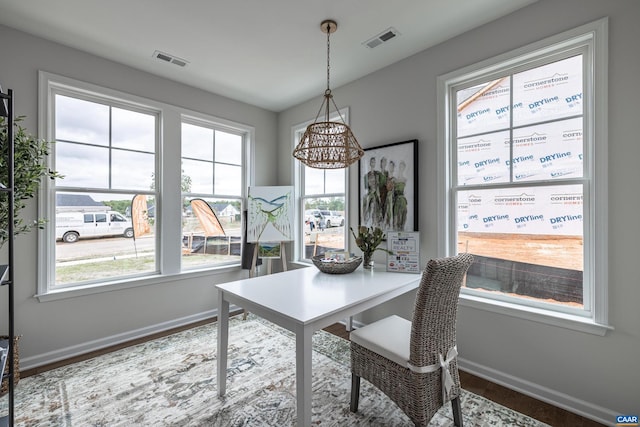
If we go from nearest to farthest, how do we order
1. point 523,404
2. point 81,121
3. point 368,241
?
point 523,404, point 368,241, point 81,121

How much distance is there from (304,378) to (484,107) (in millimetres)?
2348

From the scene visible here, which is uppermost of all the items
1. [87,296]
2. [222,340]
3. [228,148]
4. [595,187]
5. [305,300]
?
[228,148]

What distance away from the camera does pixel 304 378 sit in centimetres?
138

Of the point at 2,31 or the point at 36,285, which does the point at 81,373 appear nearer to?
the point at 36,285

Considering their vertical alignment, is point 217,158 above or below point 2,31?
below

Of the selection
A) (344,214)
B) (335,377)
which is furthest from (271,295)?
(344,214)

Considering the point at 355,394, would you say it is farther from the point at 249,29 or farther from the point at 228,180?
the point at 228,180

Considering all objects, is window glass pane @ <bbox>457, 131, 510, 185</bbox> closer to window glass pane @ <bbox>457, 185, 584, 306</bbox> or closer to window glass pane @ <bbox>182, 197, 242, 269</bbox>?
window glass pane @ <bbox>457, 185, 584, 306</bbox>

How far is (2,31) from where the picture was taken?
2186 mm

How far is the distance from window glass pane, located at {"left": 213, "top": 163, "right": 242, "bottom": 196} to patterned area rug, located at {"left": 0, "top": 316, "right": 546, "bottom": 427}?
1822 mm

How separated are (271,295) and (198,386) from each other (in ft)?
3.32

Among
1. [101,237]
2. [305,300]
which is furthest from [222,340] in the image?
[101,237]

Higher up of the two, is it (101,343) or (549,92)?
(549,92)

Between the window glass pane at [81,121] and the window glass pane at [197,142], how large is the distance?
73cm
